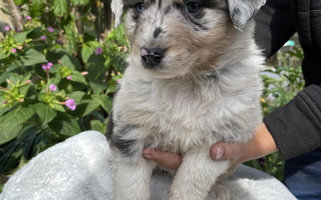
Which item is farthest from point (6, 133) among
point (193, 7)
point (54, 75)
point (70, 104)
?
point (193, 7)

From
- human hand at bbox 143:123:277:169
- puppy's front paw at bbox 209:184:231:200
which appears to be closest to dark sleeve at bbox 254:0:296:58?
human hand at bbox 143:123:277:169

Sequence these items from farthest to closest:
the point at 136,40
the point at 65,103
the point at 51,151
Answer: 1. the point at 65,103
2. the point at 51,151
3. the point at 136,40

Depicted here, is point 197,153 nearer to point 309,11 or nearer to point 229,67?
point 229,67

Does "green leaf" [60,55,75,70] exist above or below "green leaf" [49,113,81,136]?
above

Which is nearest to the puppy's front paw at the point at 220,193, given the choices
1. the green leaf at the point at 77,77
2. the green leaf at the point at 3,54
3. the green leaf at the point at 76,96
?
the green leaf at the point at 76,96

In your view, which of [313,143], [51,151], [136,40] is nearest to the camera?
[136,40]

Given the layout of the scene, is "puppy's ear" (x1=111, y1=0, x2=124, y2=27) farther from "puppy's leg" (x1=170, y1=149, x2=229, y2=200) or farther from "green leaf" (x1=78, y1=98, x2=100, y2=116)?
"green leaf" (x1=78, y1=98, x2=100, y2=116)

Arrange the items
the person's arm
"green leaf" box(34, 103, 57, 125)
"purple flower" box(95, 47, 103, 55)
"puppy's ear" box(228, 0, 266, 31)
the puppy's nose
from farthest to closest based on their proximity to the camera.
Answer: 1. "purple flower" box(95, 47, 103, 55)
2. "green leaf" box(34, 103, 57, 125)
3. the person's arm
4. "puppy's ear" box(228, 0, 266, 31)
5. the puppy's nose

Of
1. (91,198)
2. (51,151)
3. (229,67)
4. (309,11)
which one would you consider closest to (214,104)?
(229,67)
